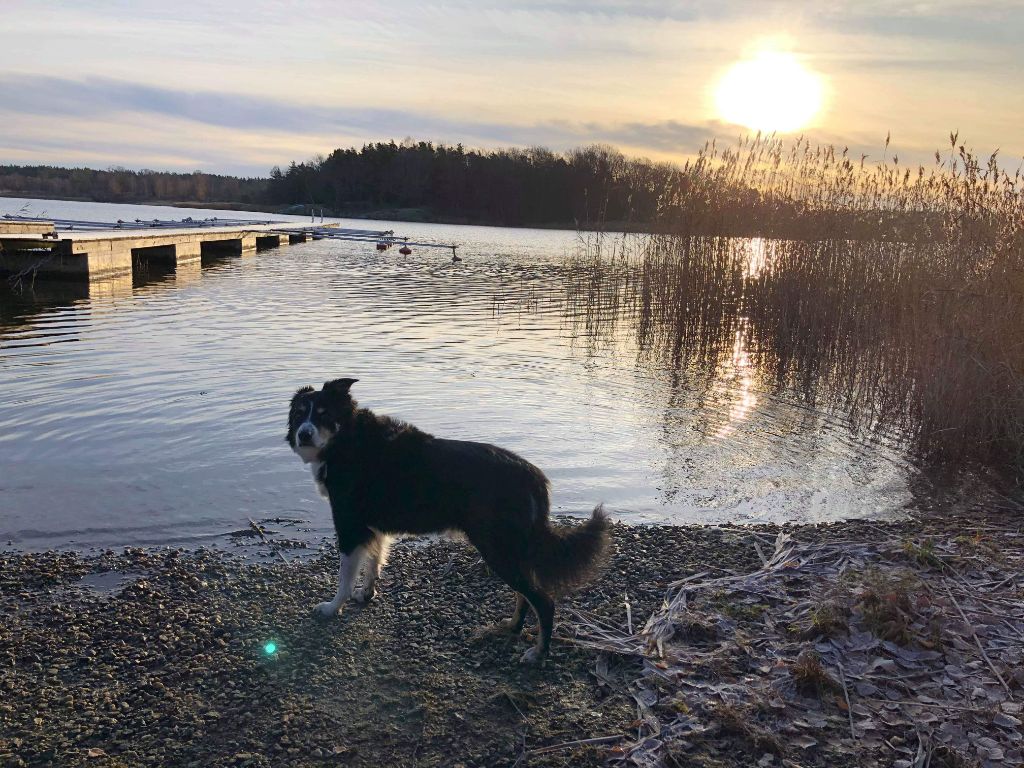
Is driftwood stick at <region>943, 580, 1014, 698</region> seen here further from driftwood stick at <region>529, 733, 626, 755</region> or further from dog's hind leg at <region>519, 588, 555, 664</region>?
dog's hind leg at <region>519, 588, 555, 664</region>

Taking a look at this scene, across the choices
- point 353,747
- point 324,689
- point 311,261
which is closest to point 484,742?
point 353,747

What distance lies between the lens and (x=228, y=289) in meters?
21.7

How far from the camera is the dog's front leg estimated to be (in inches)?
176

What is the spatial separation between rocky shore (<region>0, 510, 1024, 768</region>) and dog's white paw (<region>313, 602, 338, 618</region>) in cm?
9

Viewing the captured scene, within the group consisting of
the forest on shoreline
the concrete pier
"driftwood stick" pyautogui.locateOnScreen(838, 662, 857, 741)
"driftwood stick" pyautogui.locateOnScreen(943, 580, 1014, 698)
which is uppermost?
the forest on shoreline

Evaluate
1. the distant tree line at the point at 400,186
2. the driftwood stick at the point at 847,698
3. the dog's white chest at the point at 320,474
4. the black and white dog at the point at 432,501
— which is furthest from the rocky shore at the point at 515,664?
the distant tree line at the point at 400,186

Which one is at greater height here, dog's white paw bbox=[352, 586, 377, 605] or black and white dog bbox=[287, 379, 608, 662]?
black and white dog bbox=[287, 379, 608, 662]

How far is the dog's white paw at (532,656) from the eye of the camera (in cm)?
397

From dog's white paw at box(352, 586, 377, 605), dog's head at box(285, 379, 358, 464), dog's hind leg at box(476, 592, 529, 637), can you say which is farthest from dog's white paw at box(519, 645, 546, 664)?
dog's head at box(285, 379, 358, 464)

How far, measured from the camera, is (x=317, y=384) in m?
10.1

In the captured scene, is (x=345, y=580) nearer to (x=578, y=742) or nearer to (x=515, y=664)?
(x=515, y=664)

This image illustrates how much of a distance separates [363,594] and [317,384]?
233 inches

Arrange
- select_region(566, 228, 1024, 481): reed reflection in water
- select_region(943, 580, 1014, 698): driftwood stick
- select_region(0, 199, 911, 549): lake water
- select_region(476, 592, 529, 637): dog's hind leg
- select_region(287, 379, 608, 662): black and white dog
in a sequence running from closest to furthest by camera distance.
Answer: select_region(943, 580, 1014, 698): driftwood stick < select_region(287, 379, 608, 662): black and white dog < select_region(476, 592, 529, 637): dog's hind leg < select_region(0, 199, 911, 549): lake water < select_region(566, 228, 1024, 481): reed reflection in water

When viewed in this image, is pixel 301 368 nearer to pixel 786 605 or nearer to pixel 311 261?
pixel 786 605
